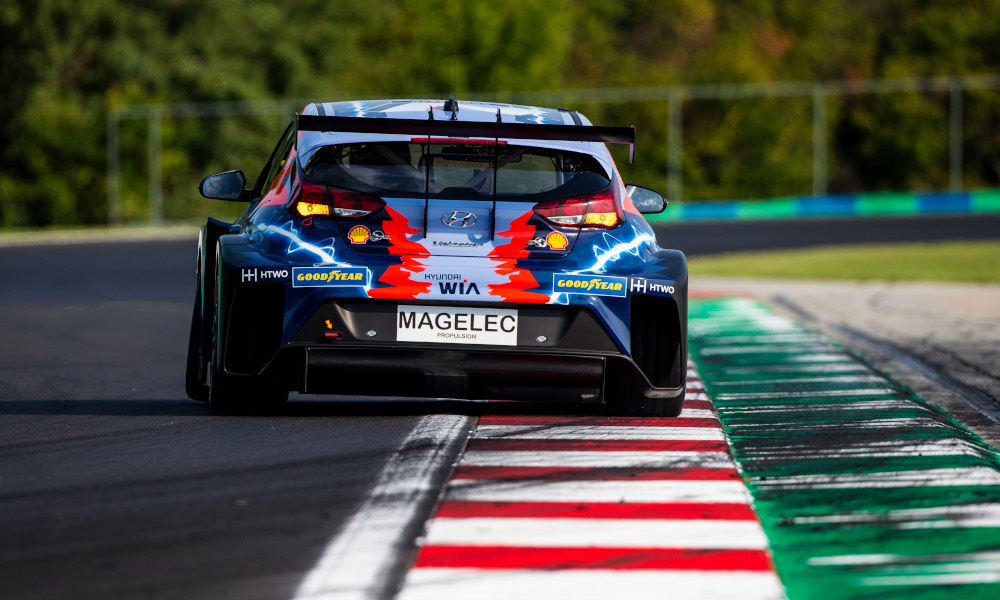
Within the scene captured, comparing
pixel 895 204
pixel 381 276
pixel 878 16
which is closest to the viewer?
pixel 381 276

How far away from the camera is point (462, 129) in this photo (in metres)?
7.16

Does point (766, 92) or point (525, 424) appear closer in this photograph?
point (525, 424)

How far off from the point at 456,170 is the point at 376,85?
46427 millimetres

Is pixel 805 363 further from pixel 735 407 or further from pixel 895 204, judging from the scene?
pixel 895 204

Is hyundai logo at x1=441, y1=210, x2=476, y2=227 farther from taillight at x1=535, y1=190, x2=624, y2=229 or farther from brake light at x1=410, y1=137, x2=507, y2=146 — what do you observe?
brake light at x1=410, y1=137, x2=507, y2=146

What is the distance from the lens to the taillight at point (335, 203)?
710 centimetres

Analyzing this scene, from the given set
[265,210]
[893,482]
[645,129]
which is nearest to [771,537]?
[893,482]

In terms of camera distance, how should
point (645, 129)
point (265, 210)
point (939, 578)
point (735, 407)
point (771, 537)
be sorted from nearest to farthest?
point (939, 578) < point (771, 537) < point (265, 210) < point (735, 407) < point (645, 129)

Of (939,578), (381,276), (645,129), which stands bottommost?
(939,578)

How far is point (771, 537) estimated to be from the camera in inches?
200

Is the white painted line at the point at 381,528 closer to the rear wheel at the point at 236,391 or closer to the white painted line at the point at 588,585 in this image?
the white painted line at the point at 588,585

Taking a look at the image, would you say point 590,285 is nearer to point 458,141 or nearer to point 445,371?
point 445,371

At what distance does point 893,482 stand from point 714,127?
37194 mm

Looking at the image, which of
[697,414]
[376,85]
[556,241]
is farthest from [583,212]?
[376,85]
